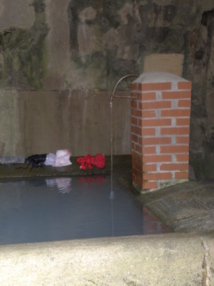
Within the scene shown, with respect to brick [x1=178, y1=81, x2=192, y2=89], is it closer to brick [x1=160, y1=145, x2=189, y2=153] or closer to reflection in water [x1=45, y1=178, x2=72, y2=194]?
brick [x1=160, y1=145, x2=189, y2=153]

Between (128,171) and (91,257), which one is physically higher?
(91,257)

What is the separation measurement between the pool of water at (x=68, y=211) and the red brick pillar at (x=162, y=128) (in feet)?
0.95

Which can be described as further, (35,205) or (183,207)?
(35,205)

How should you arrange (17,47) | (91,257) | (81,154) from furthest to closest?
(81,154)
(17,47)
(91,257)

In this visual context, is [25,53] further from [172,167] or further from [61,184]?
[172,167]

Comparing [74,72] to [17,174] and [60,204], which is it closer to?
[17,174]

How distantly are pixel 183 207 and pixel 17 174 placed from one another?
1.87m

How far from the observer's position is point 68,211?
8.82 ft

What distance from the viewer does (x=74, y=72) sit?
15.3 feet

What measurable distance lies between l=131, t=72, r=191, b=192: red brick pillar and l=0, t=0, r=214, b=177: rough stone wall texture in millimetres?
1801

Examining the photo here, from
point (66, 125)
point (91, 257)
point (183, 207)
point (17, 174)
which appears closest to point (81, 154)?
point (66, 125)

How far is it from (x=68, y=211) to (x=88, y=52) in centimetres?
253

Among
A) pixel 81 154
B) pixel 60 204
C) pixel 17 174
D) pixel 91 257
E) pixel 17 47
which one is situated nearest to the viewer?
pixel 91 257

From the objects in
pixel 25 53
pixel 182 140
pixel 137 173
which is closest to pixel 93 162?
pixel 137 173
